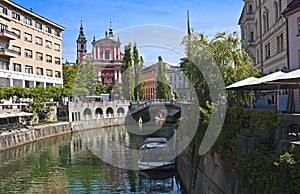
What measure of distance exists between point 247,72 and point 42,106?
41120 millimetres

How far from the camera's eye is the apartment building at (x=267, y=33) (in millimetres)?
33625

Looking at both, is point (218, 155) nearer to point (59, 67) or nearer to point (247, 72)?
point (247, 72)

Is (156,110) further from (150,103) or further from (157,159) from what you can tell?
(157,159)

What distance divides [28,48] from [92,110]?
18.7 metres

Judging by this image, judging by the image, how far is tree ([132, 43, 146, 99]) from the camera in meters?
87.1

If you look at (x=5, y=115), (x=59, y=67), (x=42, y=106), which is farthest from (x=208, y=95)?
(x=59, y=67)

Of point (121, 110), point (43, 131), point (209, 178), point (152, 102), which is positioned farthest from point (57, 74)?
point (209, 178)

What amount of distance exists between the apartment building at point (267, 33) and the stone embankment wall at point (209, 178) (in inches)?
536

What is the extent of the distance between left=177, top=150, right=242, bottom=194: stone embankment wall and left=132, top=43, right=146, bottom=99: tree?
6262cm

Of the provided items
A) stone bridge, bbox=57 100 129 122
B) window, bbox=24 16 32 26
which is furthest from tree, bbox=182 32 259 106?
window, bbox=24 16 32 26

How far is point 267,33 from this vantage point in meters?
39.6

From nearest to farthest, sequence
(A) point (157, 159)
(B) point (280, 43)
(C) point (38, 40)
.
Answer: (A) point (157, 159) < (B) point (280, 43) < (C) point (38, 40)

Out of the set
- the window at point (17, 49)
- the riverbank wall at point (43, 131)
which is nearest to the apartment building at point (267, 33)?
the riverbank wall at point (43, 131)

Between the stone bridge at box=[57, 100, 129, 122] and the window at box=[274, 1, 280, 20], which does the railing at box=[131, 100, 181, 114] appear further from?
the window at box=[274, 1, 280, 20]
